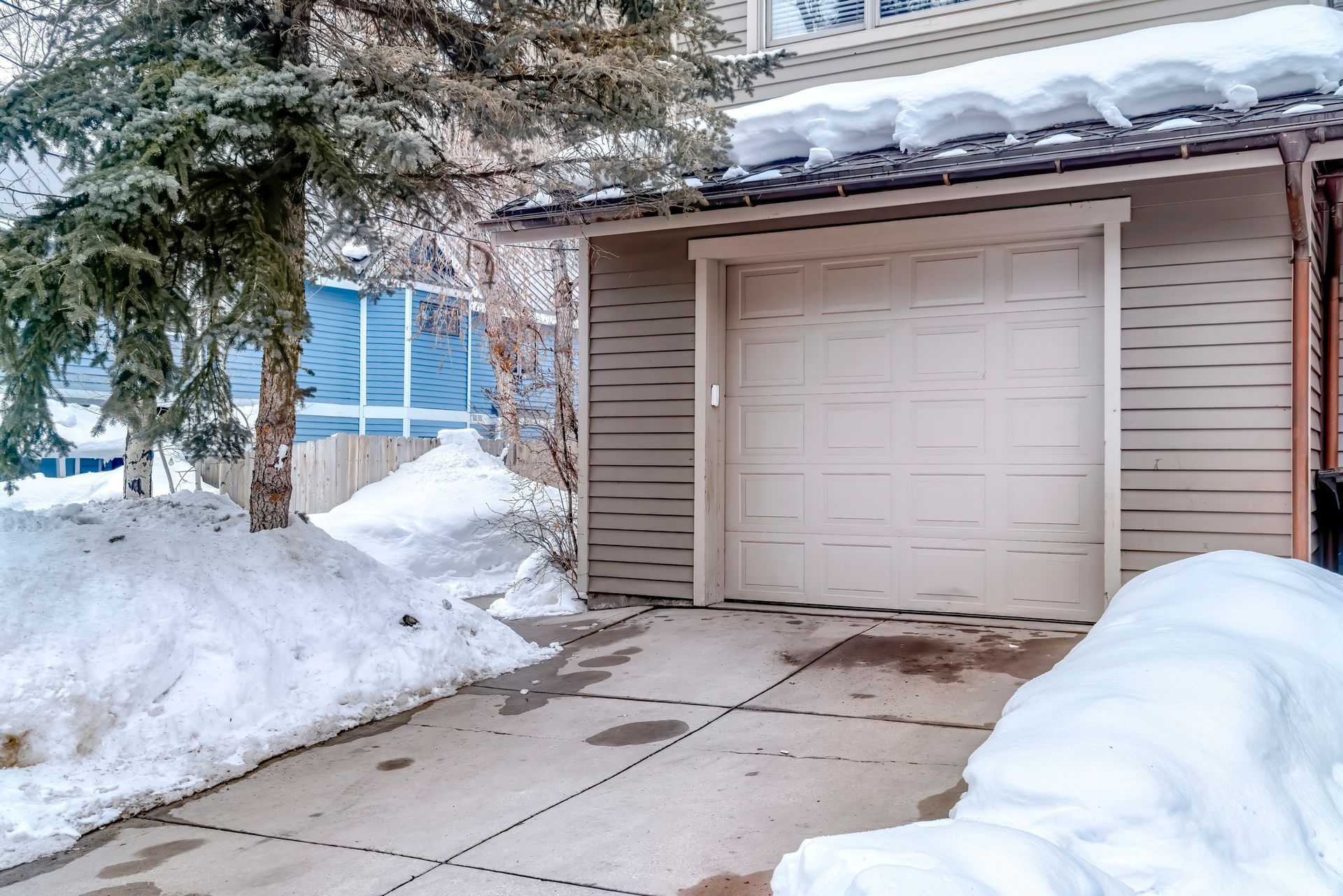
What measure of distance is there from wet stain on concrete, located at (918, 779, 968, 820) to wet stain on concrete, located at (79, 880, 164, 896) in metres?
2.32

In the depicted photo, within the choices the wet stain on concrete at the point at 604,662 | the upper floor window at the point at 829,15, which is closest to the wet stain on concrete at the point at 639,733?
the wet stain on concrete at the point at 604,662

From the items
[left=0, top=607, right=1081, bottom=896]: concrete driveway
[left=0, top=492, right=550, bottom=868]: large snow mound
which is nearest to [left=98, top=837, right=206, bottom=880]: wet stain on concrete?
[left=0, top=607, right=1081, bottom=896]: concrete driveway

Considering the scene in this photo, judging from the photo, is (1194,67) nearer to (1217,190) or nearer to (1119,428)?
(1217,190)

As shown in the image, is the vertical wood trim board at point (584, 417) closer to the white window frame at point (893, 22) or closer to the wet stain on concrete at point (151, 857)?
the white window frame at point (893, 22)

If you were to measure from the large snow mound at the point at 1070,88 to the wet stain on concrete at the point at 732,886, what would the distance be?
4425 mm

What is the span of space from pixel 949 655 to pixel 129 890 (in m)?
3.88

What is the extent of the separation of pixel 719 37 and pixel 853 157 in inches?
49.6

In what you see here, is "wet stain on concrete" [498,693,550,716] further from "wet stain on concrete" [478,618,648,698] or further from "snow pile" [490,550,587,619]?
"snow pile" [490,550,587,619]

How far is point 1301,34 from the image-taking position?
17.0ft

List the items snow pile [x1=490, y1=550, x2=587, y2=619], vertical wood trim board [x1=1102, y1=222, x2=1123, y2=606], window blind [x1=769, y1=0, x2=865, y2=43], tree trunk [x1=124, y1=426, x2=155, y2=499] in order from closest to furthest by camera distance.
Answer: vertical wood trim board [x1=1102, y1=222, x2=1123, y2=606]
window blind [x1=769, y1=0, x2=865, y2=43]
snow pile [x1=490, y1=550, x2=587, y2=619]
tree trunk [x1=124, y1=426, x2=155, y2=499]

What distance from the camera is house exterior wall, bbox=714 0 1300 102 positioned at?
6152mm

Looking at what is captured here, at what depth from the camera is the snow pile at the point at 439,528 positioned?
395 inches

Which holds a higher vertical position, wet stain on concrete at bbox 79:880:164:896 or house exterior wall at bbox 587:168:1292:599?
house exterior wall at bbox 587:168:1292:599

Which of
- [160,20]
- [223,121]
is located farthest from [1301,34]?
[160,20]
